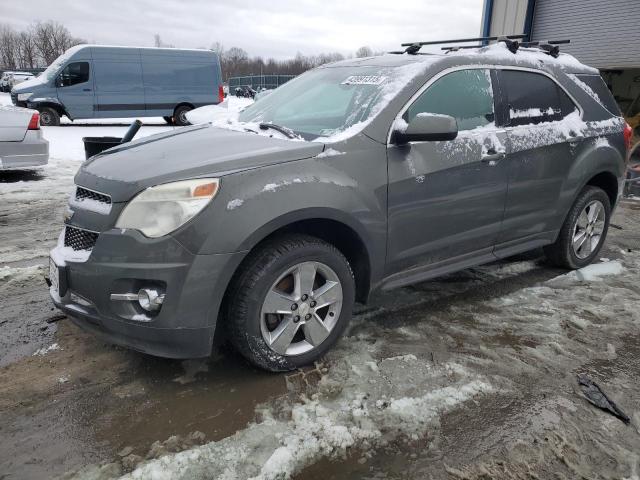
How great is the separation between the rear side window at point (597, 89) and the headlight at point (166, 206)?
10.9 ft

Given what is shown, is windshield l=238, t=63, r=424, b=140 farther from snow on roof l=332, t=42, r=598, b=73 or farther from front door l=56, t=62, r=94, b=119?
front door l=56, t=62, r=94, b=119

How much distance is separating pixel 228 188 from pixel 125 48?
16060 millimetres

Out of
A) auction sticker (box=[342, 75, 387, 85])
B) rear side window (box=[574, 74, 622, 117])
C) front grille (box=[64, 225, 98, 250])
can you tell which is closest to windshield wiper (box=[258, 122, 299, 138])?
auction sticker (box=[342, 75, 387, 85])

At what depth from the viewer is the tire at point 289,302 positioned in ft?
8.33

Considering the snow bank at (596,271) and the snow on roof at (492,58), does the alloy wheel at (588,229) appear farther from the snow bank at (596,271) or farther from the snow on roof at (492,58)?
the snow on roof at (492,58)

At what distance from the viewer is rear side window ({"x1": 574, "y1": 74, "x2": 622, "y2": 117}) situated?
4.15 m

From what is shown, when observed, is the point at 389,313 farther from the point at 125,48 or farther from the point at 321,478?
the point at 125,48

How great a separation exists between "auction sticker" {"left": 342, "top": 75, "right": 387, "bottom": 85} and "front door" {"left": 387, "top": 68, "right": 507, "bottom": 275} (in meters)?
0.30

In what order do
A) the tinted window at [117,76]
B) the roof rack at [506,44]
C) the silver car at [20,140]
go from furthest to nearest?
the tinted window at [117,76]
the silver car at [20,140]
the roof rack at [506,44]

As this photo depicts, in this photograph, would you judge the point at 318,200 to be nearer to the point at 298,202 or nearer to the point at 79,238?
the point at 298,202

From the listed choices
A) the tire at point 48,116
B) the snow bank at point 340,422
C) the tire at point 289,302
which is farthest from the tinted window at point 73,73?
the snow bank at point 340,422

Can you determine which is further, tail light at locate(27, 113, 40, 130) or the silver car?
tail light at locate(27, 113, 40, 130)

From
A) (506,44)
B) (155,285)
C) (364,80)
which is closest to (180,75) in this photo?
(506,44)

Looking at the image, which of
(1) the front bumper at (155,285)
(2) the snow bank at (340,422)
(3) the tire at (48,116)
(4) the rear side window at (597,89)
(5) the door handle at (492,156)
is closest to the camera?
(2) the snow bank at (340,422)
